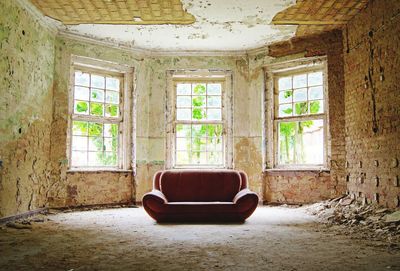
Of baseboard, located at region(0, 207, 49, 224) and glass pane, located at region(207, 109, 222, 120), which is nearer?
baseboard, located at region(0, 207, 49, 224)

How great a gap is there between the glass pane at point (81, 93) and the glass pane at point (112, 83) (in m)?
0.46

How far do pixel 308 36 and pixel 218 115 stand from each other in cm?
233

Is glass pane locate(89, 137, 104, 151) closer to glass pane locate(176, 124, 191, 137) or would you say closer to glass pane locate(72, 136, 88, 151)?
glass pane locate(72, 136, 88, 151)

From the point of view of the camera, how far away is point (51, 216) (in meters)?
6.00

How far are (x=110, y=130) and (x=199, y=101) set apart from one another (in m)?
1.91

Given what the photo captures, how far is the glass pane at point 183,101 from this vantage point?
7.97 m

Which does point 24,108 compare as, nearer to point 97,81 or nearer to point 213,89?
point 97,81

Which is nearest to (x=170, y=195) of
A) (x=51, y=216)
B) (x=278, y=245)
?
(x=51, y=216)

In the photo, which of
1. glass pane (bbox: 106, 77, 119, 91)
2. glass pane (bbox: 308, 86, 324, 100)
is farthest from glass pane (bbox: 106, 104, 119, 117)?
glass pane (bbox: 308, 86, 324, 100)

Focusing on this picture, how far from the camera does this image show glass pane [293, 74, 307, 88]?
24.2 feet

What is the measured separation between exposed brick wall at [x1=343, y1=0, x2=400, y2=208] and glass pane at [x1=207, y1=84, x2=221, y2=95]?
8.49 ft

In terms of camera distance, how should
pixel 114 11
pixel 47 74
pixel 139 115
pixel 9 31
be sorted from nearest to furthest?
pixel 9 31 → pixel 114 11 → pixel 47 74 → pixel 139 115

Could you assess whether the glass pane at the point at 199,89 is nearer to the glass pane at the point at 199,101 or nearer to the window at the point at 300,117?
the glass pane at the point at 199,101

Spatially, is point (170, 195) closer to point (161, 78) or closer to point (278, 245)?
point (278, 245)
